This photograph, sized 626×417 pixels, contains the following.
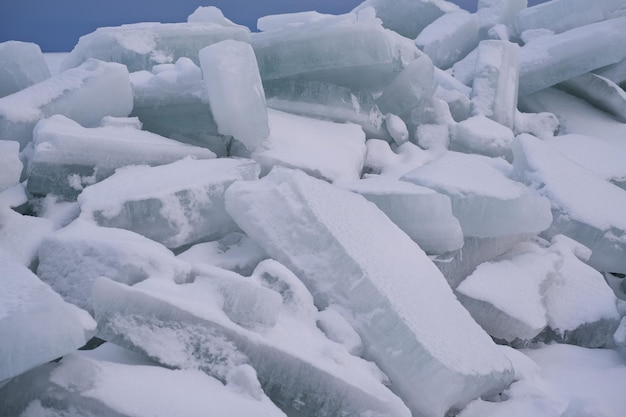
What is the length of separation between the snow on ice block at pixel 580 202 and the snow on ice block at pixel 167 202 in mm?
777

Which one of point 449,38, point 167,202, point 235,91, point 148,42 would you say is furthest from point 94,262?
point 449,38

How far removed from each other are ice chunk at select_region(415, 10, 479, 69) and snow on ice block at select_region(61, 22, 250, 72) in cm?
133

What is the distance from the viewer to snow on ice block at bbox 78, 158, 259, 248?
42.1 inches

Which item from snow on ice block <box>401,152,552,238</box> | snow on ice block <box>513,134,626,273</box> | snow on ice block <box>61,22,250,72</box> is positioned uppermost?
snow on ice block <box>61,22,250,72</box>

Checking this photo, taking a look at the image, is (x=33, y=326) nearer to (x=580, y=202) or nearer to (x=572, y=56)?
(x=580, y=202)

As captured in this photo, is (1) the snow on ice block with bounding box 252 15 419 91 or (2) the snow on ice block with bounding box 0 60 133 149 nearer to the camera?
(2) the snow on ice block with bounding box 0 60 133 149

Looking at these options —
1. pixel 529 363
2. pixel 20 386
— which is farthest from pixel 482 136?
pixel 20 386

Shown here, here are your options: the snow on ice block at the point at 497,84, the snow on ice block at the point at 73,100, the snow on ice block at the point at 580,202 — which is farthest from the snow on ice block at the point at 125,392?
the snow on ice block at the point at 497,84

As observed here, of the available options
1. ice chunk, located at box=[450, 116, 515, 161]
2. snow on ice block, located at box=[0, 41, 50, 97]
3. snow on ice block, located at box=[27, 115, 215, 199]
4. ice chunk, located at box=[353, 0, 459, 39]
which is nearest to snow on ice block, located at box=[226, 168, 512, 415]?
snow on ice block, located at box=[27, 115, 215, 199]

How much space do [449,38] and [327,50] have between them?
4.83ft

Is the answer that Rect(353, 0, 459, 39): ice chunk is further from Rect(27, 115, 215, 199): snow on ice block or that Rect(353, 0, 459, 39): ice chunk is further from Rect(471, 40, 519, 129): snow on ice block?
Rect(27, 115, 215, 199): snow on ice block

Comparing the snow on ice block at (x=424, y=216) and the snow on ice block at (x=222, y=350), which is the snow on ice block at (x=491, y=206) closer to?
the snow on ice block at (x=424, y=216)

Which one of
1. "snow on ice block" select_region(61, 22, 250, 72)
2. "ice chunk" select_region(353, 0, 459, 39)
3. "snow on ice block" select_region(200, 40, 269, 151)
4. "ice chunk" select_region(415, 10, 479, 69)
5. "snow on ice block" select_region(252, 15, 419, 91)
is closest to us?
"snow on ice block" select_region(200, 40, 269, 151)

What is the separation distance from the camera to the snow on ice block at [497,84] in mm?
2115
